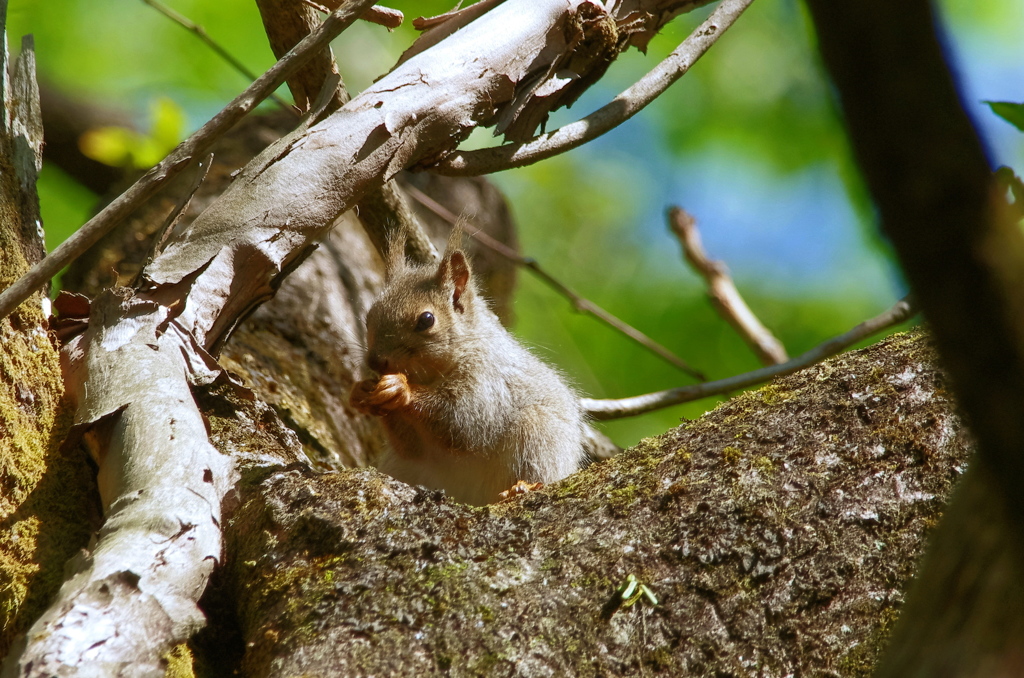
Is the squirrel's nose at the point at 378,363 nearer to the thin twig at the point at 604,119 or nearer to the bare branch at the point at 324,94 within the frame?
the bare branch at the point at 324,94

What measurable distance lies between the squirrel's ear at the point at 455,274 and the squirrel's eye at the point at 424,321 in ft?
0.82

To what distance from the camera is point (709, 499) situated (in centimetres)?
220

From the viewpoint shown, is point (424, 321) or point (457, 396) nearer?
point (457, 396)

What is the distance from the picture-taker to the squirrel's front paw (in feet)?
12.4

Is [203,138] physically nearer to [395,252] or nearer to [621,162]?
[395,252]

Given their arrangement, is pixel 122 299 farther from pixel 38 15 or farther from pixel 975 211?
pixel 38 15

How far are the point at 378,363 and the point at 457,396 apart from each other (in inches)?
16.6

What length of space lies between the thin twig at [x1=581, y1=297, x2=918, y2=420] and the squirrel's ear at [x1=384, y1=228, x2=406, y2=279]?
1192 millimetres

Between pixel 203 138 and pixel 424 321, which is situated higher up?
pixel 203 138

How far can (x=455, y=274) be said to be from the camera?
14.5 ft

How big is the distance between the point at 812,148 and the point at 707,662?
20.3 feet

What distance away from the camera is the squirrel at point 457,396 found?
3.86 m

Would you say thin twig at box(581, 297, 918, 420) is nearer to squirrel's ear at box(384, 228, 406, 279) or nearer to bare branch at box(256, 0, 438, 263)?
squirrel's ear at box(384, 228, 406, 279)

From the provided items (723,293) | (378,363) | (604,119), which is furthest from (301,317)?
(723,293)
